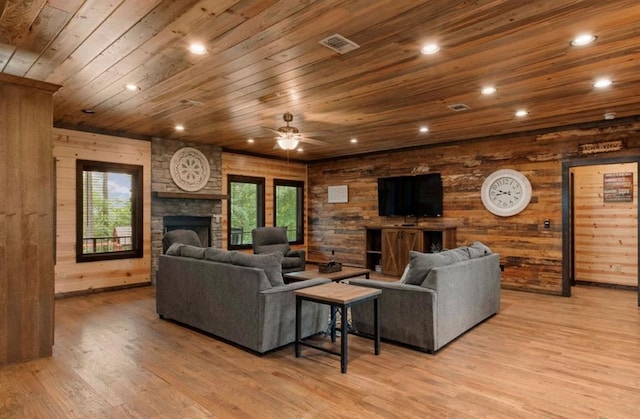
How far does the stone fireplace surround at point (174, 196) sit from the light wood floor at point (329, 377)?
8.42 feet

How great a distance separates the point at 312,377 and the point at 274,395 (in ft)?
1.29

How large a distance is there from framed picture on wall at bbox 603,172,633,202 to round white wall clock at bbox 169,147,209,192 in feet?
23.8

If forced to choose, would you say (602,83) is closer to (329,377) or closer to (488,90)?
(488,90)

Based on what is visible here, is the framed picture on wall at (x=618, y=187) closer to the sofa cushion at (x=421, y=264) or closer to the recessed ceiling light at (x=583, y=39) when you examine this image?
the sofa cushion at (x=421, y=264)

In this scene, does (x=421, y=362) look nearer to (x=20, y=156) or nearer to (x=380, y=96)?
(x=380, y=96)

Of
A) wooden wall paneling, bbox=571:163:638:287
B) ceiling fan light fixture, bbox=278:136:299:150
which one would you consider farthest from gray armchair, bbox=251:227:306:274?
wooden wall paneling, bbox=571:163:638:287

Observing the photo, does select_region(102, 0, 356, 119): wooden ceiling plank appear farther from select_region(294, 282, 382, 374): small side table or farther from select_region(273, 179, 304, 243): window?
select_region(273, 179, 304, 243): window

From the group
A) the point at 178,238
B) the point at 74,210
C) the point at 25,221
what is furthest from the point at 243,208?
the point at 25,221

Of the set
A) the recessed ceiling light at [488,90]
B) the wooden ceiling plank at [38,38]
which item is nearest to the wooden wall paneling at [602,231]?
the recessed ceiling light at [488,90]

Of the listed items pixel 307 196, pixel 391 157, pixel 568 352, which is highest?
pixel 391 157

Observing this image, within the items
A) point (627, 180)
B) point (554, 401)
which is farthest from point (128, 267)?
point (627, 180)

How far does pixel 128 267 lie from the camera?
6449mm

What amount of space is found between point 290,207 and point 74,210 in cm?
464

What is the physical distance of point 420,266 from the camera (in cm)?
369
